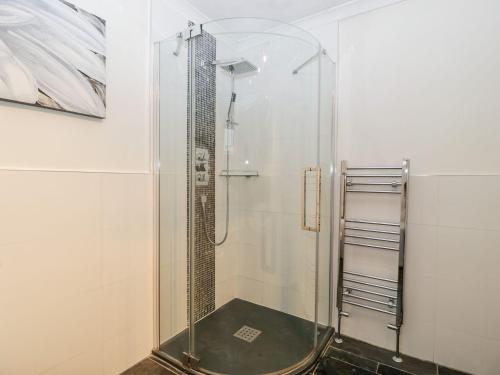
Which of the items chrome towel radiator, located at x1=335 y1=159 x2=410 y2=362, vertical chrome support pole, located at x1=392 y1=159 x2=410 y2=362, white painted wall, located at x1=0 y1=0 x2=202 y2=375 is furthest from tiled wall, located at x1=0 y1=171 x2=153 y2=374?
vertical chrome support pole, located at x1=392 y1=159 x2=410 y2=362

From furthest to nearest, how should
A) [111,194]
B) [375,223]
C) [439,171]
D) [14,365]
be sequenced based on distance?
[375,223] < [439,171] < [111,194] < [14,365]

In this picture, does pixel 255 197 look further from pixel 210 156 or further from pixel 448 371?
pixel 448 371

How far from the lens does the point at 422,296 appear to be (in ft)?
5.84

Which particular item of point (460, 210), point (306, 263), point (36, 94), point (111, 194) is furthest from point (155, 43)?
point (460, 210)

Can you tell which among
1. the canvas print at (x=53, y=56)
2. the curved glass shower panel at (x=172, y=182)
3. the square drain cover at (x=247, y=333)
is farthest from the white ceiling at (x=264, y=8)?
the square drain cover at (x=247, y=333)

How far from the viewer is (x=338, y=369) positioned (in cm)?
169

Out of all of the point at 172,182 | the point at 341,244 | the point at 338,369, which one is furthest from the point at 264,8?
the point at 338,369

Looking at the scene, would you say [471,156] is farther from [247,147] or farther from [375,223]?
[247,147]

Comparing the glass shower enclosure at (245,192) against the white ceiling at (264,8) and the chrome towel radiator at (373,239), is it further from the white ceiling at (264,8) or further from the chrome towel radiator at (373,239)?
the white ceiling at (264,8)

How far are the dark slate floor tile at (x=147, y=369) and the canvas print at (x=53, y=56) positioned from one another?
152 cm

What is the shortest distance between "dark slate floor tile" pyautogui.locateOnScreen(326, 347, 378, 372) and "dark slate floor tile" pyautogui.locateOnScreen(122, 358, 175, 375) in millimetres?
1053

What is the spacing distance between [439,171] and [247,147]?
1310 mm

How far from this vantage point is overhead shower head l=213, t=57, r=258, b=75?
204cm

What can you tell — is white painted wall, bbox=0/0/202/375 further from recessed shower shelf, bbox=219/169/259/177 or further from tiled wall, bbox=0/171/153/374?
recessed shower shelf, bbox=219/169/259/177
